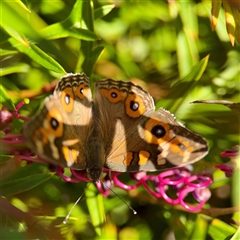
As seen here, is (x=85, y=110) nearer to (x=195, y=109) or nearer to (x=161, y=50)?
(x=195, y=109)

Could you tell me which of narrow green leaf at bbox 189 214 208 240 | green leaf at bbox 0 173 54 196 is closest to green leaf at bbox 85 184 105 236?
green leaf at bbox 0 173 54 196

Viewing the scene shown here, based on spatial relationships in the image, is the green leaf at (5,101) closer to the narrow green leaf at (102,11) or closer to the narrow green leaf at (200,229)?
the narrow green leaf at (102,11)

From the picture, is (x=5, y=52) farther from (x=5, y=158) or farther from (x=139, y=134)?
(x=139, y=134)

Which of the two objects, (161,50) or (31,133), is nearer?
(31,133)

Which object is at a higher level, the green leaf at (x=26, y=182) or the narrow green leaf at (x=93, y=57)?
the narrow green leaf at (x=93, y=57)

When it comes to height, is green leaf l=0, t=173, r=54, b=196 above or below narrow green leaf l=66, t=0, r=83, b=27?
below

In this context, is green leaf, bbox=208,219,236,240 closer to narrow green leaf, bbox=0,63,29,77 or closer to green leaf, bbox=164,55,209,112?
green leaf, bbox=164,55,209,112

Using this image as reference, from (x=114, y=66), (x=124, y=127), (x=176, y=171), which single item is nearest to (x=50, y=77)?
(x=114, y=66)

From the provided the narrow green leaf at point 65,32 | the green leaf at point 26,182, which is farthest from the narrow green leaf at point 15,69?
the green leaf at point 26,182
